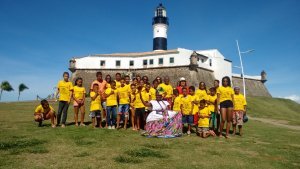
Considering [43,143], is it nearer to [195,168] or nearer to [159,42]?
[195,168]

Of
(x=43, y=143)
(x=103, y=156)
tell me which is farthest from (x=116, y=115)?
(x=103, y=156)

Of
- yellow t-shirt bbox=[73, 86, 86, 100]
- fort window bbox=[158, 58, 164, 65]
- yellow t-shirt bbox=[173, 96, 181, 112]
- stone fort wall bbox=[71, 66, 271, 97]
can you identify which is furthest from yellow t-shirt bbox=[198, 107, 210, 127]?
fort window bbox=[158, 58, 164, 65]

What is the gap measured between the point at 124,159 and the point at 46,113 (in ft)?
22.5

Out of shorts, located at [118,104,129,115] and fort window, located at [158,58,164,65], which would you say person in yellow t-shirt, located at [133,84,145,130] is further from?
fort window, located at [158,58,164,65]

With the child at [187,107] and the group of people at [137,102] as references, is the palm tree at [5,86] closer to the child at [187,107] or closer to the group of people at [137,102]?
the group of people at [137,102]

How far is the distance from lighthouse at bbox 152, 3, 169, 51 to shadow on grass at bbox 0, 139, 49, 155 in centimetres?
5467

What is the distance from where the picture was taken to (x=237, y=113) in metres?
11.8

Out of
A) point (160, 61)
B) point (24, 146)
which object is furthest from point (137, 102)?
point (160, 61)

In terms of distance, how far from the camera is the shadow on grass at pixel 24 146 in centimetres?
666

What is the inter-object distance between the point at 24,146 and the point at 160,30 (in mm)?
57173

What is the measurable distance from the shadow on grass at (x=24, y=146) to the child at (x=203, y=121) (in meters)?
6.07

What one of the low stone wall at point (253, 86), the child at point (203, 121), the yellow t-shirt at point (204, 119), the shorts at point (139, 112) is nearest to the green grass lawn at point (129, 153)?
the child at point (203, 121)

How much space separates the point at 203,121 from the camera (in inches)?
424

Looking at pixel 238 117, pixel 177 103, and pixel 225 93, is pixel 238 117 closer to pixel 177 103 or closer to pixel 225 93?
pixel 225 93
